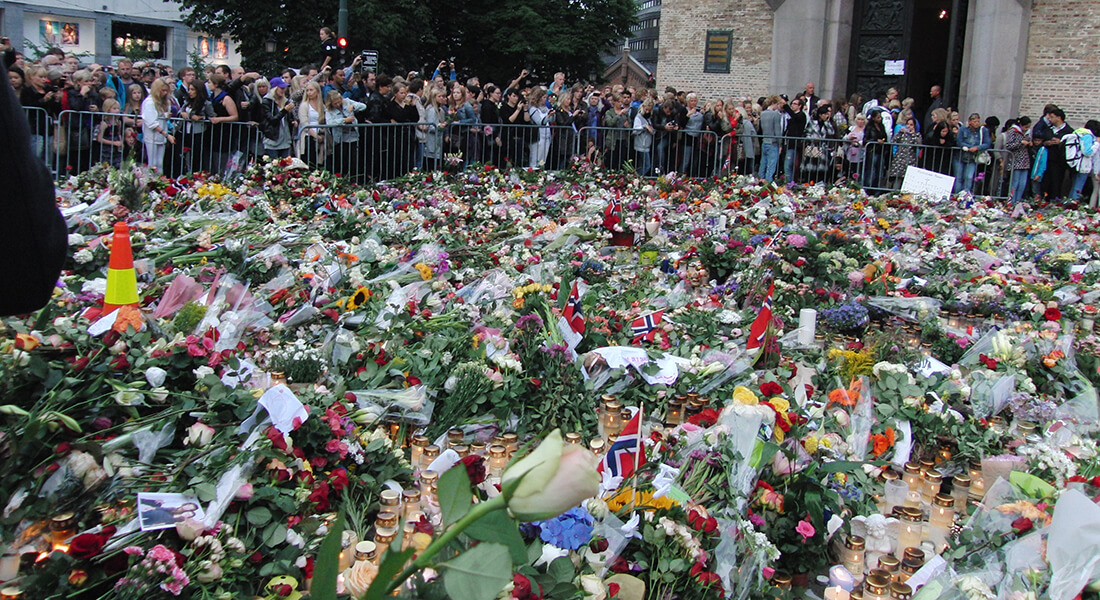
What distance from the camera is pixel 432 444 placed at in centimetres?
410

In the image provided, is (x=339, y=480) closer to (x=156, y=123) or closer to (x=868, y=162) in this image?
(x=156, y=123)

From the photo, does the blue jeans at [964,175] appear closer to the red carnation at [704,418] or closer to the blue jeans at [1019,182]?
the blue jeans at [1019,182]

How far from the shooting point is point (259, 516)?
297cm

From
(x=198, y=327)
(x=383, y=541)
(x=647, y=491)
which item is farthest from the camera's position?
(x=198, y=327)

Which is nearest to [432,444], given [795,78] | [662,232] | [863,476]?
[863,476]

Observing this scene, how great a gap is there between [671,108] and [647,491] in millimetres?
12333

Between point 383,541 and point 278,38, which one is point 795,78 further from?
point 383,541

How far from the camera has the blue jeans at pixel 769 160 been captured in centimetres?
1488

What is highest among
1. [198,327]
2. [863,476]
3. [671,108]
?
[671,108]

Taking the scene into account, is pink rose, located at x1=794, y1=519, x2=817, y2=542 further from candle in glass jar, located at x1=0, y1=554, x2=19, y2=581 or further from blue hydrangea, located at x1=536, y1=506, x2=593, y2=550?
candle in glass jar, located at x1=0, y1=554, x2=19, y2=581

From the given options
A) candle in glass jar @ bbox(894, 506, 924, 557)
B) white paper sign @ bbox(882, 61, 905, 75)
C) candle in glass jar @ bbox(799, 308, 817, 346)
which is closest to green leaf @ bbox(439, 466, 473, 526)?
candle in glass jar @ bbox(894, 506, 924, 557)

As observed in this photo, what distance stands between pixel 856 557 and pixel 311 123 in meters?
9.31

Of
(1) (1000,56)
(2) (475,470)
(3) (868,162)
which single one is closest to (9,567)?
(2) (475,470)

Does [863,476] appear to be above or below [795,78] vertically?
below
